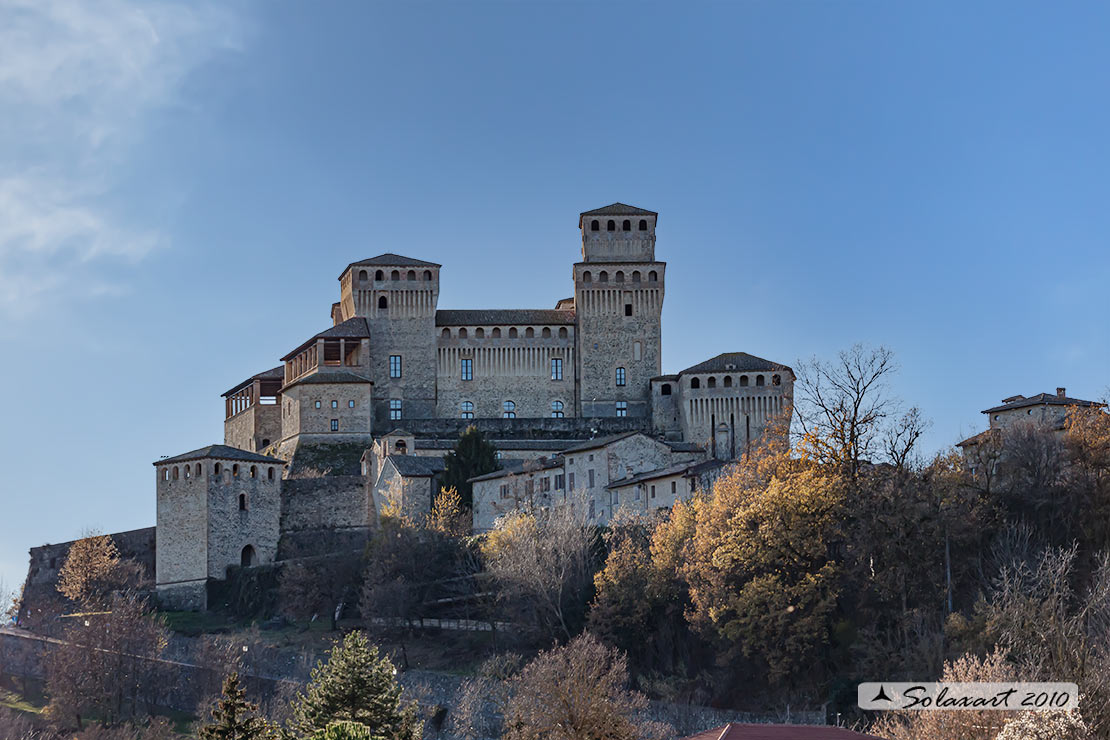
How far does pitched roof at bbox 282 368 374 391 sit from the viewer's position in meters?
83.2

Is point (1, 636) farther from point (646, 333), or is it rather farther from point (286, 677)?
point (646, 333)

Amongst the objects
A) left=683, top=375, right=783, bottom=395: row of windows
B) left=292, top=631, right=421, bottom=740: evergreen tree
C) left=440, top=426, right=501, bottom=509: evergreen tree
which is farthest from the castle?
left=292, top=631, right=421, bottom=740: evergreen tree

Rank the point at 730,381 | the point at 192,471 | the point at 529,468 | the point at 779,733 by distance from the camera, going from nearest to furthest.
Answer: the point at 779,733, the point at 529,468, the point at 192,471, the point at 730,381

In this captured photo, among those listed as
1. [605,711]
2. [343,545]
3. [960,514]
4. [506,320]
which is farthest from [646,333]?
[605,711]

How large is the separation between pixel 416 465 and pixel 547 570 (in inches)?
625

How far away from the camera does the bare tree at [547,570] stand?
58.5 metres

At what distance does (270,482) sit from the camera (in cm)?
7419

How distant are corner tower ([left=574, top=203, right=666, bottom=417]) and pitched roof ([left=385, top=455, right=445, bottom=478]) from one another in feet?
47.2

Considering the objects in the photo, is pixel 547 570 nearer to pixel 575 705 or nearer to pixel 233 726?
pixel 575 705

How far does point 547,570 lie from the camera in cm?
5944

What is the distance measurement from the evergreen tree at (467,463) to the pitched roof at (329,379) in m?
11.4

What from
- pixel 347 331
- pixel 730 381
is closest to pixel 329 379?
pixel 347 331

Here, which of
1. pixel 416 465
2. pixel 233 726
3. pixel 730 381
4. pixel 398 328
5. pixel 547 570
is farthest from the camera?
pixel 398 328

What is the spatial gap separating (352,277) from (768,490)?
40.3m
